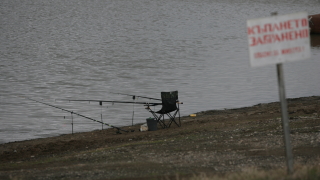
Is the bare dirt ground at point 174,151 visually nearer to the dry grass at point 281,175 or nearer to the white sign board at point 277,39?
the dry grass at point 281,175

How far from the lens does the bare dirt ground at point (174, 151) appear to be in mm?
8094

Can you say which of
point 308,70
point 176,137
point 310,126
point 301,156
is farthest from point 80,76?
point 301,156

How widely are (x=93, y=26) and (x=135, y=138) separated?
3577 cm

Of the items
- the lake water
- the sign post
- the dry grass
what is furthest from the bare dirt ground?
the lake water

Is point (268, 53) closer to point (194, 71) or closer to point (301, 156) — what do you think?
point (301, 156)

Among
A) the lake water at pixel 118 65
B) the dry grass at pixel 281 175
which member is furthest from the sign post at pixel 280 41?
the lake water at pixel 118 65

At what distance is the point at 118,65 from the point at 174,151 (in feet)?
65.8

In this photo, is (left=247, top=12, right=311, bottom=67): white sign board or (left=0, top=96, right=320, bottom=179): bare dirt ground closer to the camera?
(left=247, top=12, right=311, bottom=67): white sign board

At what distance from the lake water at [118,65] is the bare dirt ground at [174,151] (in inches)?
103

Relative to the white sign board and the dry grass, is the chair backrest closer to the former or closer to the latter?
the dry grass

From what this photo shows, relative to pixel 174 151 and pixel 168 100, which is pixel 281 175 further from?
pixel 168 100

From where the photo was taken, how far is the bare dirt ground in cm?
809

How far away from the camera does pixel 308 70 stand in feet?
92.9

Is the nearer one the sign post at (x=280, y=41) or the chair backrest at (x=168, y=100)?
the sign post at (x=280, y=41)
